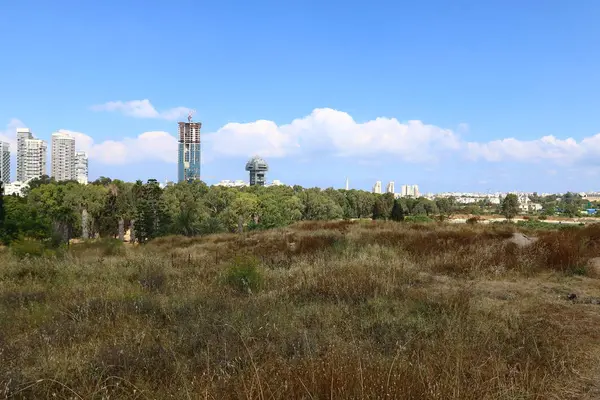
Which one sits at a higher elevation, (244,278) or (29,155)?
(29,155)

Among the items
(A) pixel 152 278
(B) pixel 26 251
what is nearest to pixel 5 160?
(B) pixel 26 251

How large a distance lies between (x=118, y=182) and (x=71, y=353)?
289 ft

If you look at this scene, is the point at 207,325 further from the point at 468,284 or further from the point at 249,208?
the point at 249,208

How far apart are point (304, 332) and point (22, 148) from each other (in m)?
185

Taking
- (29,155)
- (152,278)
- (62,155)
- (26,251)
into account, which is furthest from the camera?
(62,155)

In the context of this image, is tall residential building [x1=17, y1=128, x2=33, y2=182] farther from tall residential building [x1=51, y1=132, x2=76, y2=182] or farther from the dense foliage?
the dense foliage

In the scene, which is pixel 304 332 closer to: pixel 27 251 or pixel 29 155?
pixel 27 251

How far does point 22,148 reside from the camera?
151 m

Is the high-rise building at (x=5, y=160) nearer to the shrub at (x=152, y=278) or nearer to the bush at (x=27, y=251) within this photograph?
the bush at (x=27, y=251)

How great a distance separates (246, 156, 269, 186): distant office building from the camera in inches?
7402

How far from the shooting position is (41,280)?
8719mm

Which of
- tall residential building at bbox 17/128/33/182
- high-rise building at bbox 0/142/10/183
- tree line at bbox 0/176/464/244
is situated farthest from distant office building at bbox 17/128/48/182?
tree line at bbox 0/176/464/244

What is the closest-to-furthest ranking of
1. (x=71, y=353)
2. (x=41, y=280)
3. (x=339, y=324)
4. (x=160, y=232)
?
(x=71, y=353)
(x=339, y=324)
(x=41, y=280)
(x=160, y=232)

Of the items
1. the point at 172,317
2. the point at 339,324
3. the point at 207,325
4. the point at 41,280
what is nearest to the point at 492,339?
the point at 339,324
